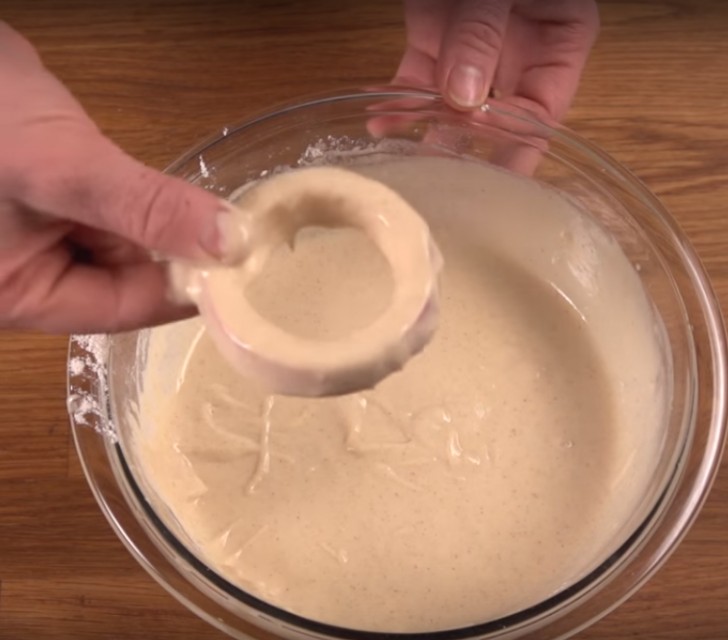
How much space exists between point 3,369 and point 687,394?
0.77 metres

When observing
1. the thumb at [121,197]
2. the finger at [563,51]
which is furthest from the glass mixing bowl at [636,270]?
the thumb at [121,197]

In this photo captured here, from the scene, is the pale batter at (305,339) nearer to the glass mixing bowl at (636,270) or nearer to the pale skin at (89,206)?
the pale skin at (89,206)

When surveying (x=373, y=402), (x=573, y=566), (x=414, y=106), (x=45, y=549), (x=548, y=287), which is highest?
(x=414, y=106)

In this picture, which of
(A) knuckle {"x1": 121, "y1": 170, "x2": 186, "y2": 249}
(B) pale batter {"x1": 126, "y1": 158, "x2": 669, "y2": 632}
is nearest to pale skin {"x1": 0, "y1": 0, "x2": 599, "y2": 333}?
(A) knuckle {"x1": 121, "y1": 170, "x2": 186, "y2": 249}

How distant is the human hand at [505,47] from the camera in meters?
0.99

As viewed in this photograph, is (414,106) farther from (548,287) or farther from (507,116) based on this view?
(548,287)

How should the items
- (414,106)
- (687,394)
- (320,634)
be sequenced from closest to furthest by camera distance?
1. (320,634)
2. (687,394)
3. (414,106)

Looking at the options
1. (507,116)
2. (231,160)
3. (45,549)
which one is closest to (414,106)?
(507,116)

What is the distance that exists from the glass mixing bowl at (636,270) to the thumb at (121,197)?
23cm

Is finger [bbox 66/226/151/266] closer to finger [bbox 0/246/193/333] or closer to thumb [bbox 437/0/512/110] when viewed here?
finger [bbox 0/246/193/333]

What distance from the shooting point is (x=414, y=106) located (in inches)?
39.5

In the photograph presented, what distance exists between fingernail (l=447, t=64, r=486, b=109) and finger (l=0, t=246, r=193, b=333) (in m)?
0.39

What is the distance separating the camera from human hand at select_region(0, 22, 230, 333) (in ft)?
2.21

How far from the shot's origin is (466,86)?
38.0 inches
